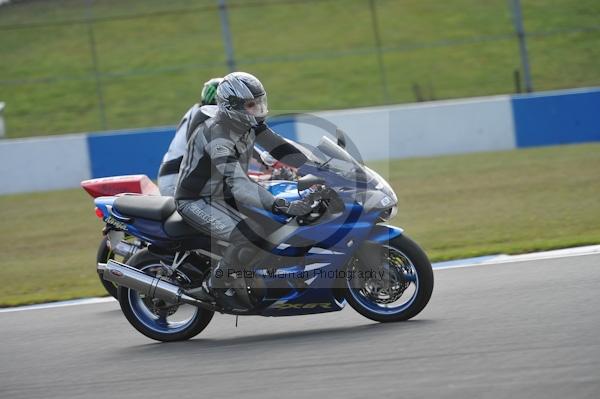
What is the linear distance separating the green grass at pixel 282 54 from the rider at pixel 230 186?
527 inches

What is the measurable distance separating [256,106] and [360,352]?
1779 millimetres

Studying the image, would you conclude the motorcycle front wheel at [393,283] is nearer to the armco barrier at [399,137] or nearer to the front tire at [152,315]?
the front tire at [152,315]

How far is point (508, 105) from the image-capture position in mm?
15781

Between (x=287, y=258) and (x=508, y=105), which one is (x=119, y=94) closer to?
(x=508, y=105)

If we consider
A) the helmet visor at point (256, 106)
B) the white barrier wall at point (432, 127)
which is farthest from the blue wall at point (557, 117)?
the helmet visor at point (256, 106)

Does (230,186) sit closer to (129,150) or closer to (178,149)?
(178,149)

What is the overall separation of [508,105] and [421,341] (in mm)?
10590

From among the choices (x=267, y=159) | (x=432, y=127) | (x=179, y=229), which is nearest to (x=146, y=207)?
(x=179, y=229)

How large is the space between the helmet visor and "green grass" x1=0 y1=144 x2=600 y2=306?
10.3ft

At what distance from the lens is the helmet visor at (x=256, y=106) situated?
20.9 feet

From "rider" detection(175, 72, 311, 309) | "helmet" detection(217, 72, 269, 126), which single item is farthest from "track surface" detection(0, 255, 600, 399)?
"helmet" detection(217, 72, 269, 126)

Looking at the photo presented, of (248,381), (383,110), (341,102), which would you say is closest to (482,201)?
(383,110)

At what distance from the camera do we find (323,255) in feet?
20.7

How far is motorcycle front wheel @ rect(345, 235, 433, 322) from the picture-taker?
6.22 meters
